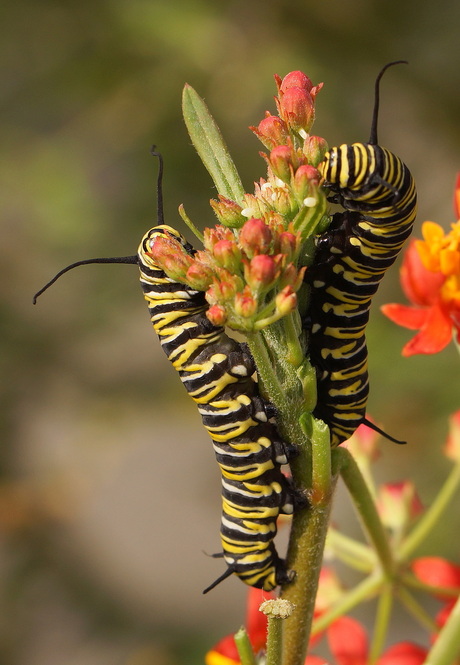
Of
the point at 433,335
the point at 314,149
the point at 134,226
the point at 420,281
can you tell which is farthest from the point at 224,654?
the point at 134,226

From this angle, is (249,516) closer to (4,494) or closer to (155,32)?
(155,32)

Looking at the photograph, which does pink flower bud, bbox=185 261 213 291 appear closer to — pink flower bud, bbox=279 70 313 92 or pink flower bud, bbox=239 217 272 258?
pink flower bud, bbox=239 217 272 258

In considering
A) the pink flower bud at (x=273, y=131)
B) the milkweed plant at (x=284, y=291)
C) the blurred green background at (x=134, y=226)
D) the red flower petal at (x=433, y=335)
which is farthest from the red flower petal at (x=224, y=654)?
the blurred green background at (x=134, y=226)

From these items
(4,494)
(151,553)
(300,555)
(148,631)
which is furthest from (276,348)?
(151,553)

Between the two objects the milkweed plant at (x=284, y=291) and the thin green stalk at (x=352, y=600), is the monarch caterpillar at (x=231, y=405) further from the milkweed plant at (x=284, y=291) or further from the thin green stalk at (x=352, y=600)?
the thin green stalk at (x=352, y=600)

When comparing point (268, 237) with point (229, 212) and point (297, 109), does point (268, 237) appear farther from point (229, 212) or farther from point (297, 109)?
point (297, 109)

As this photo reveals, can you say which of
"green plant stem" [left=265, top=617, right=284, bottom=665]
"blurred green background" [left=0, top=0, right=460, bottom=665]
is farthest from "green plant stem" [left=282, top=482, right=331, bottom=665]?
"blurred green background" [left=0, top=0, right=460, bottom=665]
